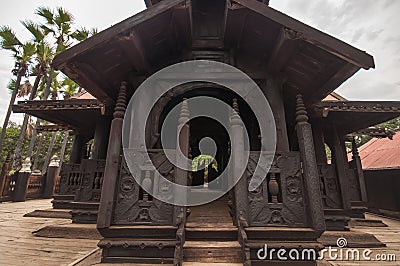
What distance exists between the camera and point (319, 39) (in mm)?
2941

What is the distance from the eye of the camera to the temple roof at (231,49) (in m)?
3.04

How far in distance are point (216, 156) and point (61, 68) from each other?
786 centimetres

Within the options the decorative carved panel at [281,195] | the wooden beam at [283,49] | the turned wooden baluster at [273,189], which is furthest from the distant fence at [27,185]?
the wooden beam at [283,49]

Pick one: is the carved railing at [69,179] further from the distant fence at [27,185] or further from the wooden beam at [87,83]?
the distant fence at [27,185]

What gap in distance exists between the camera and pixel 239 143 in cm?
304

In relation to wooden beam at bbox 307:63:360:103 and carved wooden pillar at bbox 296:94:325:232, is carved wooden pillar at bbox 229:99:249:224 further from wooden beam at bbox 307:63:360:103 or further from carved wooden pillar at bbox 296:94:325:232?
wooden beam at bbox 307:63:360:103

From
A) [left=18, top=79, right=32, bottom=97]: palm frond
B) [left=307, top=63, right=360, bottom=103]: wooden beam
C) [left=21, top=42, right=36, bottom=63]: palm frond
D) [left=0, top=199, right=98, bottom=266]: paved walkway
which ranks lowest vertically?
[left=0, top=199, right=98, bottom=266]: paved walkway

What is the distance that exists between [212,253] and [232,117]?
186cm

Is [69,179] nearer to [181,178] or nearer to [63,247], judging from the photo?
[63,247]

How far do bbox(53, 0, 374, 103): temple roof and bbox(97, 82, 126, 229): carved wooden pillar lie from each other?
0.83 meters

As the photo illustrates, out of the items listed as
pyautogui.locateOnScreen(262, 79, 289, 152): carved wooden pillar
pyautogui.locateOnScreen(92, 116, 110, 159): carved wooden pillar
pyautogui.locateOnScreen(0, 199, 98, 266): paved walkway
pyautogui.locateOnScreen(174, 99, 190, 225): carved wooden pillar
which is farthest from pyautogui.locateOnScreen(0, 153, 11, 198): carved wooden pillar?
Answer: pyautogui.locateOnScreen(262, 79, 289, 152): carved wooden pillar

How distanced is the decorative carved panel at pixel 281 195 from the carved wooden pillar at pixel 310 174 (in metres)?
0.11

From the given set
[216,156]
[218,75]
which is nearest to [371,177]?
[216,156]

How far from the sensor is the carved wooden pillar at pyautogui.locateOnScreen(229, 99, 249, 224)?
9.34 feet
